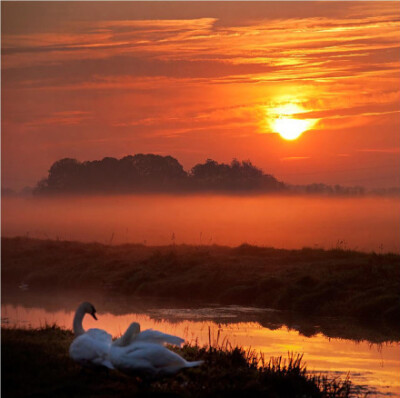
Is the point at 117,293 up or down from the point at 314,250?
down

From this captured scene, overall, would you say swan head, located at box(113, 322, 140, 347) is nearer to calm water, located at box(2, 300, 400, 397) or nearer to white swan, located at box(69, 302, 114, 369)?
white swan, located at box(69, 302, 114, 369)

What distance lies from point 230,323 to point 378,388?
905cm

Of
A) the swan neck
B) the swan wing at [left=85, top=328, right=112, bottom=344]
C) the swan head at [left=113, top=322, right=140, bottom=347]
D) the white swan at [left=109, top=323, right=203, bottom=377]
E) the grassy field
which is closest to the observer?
the white swan at [left=109, top=323, right=203, bottom=377]

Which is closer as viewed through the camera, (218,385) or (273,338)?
Answer: (218,385)

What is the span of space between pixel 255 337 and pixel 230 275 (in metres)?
9.05

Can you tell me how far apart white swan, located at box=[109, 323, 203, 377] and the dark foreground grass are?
27cm

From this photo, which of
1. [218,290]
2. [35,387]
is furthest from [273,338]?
[35,387]

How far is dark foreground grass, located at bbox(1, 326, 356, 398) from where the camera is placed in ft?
36.9

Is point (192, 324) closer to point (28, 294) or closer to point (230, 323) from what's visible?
point (230, 323)

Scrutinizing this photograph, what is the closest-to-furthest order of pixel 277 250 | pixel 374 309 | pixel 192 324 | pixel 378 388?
pixel 378 388, pixel 192 324, pixel 374 309, pixel 277 250

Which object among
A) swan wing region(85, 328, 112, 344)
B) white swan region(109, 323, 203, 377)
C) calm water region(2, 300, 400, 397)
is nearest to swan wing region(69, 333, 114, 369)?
white swan region(109, 323, 203, 377)

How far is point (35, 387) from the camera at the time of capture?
36.7ft

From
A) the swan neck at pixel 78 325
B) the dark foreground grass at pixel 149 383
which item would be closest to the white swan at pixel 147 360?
the dark foreground grass at pixel 149 383

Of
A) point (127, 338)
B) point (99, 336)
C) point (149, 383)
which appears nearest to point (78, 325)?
point (99, 336)
